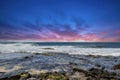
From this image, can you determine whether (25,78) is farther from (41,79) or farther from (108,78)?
(108,78)

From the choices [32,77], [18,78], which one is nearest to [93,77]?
[32,77]

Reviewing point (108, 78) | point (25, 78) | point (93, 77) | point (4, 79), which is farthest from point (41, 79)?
point (108, 78)

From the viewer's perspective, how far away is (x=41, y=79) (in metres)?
5.47

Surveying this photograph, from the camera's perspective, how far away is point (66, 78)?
5.58 m

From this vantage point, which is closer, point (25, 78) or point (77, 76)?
point (25, 78)

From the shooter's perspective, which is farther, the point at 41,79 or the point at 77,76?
the point at 77,76

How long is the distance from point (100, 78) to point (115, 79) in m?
0.65

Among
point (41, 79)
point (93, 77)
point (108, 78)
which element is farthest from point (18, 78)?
point (108, 78)

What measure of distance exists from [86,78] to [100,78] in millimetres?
627

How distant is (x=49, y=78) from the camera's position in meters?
5.54

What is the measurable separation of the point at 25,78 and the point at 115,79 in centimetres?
383

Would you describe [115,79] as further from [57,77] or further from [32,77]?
[32,77]

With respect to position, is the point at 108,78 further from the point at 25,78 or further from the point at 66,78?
the point at 25,78

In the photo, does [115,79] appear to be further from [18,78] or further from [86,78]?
[18,78]
